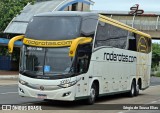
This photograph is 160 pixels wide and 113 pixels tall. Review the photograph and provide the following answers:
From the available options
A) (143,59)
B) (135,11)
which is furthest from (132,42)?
(135,11)

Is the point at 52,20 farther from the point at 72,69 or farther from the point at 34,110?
the point at 34,110

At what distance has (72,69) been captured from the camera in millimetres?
15055

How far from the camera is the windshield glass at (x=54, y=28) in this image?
15.4 meters

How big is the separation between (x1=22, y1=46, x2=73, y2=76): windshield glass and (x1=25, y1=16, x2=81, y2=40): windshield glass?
52cm

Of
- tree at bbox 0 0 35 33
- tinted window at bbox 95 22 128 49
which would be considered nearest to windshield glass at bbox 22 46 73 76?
tinted window at bbox 95 22 128 49

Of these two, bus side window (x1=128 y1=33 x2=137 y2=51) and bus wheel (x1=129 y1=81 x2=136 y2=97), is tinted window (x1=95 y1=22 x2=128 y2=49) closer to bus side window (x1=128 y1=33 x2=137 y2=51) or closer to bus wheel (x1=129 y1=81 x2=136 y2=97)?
bus side window (x1=128 y1=33 x2=137 y2=51)

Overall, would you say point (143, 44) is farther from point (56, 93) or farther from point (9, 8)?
point (9, 8)

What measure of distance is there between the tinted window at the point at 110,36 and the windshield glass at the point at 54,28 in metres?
1.62

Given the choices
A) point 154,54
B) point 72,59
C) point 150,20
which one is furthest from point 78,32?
point 154,54

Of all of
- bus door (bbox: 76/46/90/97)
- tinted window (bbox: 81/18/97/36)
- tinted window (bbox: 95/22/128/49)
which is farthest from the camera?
tinted window (bbox: 95/22/128/49)

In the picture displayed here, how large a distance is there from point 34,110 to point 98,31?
4617mm

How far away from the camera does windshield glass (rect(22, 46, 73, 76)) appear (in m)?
15.0

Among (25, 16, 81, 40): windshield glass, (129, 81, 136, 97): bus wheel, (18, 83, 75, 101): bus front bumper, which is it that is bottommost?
(129, 81, 136, 97): bus wheel

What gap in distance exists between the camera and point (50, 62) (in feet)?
49.5
